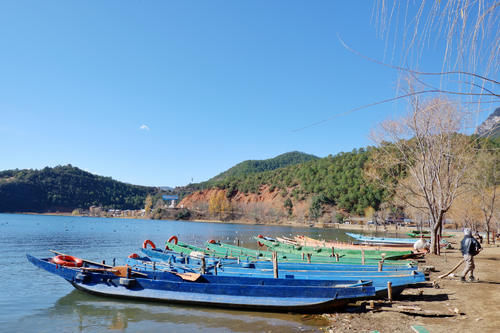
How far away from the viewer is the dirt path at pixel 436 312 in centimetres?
867

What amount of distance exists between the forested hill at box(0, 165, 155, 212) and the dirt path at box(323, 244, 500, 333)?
154116 mm

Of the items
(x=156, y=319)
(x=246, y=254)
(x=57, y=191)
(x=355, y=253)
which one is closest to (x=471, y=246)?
(x=355, y=253)

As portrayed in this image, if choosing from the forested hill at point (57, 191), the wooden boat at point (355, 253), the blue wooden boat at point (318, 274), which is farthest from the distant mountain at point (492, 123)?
the forested hill at point (57, 191)

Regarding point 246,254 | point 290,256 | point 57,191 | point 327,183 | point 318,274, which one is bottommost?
point 246,254

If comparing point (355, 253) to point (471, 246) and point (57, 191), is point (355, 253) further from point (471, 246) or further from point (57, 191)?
point (57, 191)

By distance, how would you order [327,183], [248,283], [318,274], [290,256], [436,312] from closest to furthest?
[436,312]
[248,283]
[318,274]
[290,256]
[327,183]

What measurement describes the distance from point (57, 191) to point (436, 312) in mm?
164026

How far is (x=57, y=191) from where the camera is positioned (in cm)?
14625

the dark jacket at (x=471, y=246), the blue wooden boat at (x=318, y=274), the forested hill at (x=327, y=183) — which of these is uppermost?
the forested hill at (x=327, y=183)

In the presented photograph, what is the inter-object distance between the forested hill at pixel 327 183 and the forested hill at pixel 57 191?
6200 cm

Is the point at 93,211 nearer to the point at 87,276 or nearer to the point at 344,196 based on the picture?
the point at 344,196

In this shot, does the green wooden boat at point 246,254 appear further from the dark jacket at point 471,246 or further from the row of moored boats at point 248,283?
the dark jacket at point 471,246

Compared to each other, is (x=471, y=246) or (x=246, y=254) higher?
(x=471, y=246)

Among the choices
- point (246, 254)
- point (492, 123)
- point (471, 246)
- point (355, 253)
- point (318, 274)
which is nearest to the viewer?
point (492, 123)
